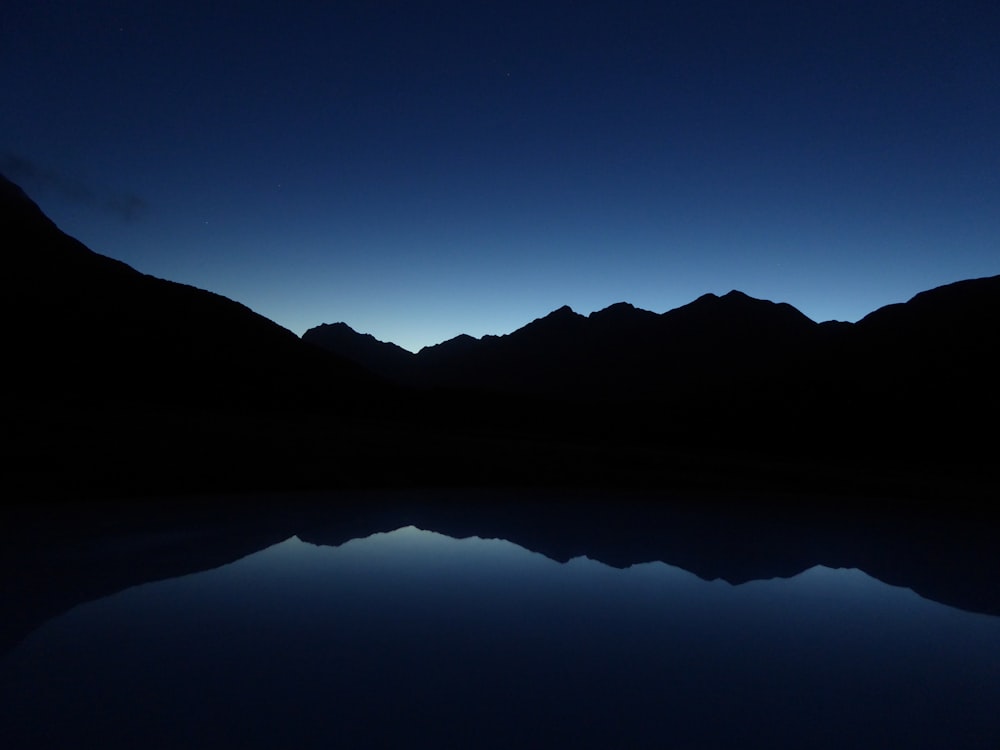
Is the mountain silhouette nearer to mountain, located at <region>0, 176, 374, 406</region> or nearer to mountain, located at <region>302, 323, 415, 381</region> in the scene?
mountain, located at <region>0, 176, 374, 406</region>

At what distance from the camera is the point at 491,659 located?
12.4 ft

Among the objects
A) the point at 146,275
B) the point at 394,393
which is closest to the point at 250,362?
the point at 394,393

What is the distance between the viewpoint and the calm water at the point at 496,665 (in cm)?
285

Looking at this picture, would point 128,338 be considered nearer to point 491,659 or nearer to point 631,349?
point 491,659

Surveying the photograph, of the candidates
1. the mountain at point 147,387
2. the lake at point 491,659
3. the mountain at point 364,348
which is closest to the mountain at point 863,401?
the mountain at point 147,387

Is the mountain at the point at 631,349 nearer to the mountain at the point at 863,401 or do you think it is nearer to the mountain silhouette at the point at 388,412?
the mountain at the point at 863,401

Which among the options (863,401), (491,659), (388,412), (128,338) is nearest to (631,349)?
(863,401)

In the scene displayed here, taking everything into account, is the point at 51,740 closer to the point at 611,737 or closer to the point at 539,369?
the point at 611,737

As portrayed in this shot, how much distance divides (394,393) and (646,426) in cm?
1751

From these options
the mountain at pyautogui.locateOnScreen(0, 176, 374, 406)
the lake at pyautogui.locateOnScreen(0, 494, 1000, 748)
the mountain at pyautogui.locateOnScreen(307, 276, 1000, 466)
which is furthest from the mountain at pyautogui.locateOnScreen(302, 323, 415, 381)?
the lake at pyautogui.locateOnScreen(0, 494, 1000, 748)

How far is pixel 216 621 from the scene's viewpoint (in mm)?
4328

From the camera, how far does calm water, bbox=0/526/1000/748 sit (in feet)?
9.36

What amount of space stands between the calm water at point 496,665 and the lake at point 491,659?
0.02 meters

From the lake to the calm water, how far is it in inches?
0.7
